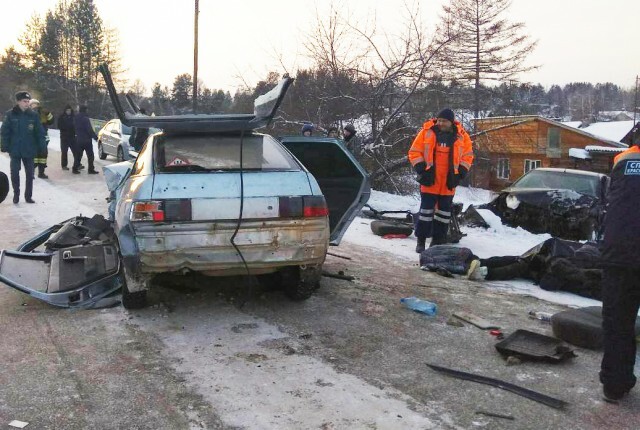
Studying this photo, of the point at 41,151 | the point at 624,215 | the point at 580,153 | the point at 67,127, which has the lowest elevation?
the point at 624,215

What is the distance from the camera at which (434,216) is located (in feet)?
25.1

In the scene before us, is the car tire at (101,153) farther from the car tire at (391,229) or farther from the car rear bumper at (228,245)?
the car rear bumper at (228,245)

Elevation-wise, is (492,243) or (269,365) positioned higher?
(492,243)

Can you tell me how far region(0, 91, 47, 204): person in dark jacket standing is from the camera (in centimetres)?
989

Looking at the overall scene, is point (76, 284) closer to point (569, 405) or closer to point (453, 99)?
point (569, 405)

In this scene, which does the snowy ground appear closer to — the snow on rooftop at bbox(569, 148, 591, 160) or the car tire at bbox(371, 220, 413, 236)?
the car tire at bbox(371, 220, 413, 236)

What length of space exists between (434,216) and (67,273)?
15.0 ft

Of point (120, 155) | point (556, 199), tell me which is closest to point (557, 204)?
point (556, 199)

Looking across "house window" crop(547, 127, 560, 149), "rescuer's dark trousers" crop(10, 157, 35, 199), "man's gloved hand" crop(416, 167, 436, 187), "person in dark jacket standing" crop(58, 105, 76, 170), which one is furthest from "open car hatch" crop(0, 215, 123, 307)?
"house window" crop(547, 127, 560, 149)

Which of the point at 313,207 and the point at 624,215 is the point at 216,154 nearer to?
the point at 313,207

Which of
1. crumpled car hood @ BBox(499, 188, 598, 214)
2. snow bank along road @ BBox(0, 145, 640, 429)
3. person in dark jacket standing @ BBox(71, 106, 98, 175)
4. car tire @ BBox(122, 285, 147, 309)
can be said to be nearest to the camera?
snow bank along road @ BBox(0, 145, 640, 429)

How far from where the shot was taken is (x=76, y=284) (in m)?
4.92

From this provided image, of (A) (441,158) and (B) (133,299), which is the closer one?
(B) (133,299)

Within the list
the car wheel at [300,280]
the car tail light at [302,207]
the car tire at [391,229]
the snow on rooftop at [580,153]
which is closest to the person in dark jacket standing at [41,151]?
the car tire at [391,229]
